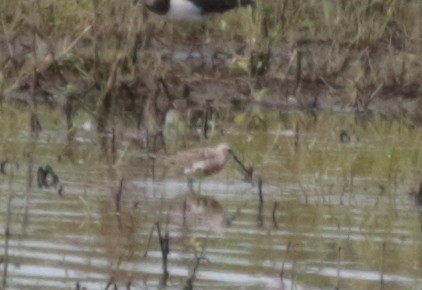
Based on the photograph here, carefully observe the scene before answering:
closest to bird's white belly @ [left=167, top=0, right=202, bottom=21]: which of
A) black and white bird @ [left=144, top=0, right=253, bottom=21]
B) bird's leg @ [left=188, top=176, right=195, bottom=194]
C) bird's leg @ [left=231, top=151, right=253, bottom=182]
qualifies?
black and white bird @ [left=144, top=0, right=253, bottom=21]

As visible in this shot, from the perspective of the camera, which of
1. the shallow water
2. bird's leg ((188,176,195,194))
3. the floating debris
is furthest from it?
bird's leg ((188,176,195,194))

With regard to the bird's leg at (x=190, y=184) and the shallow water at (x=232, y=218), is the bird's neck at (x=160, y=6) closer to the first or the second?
the shallow water at (x=232, y=218)

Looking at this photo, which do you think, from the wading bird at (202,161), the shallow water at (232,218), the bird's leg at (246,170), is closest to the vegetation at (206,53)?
the shallow water at (232,218)

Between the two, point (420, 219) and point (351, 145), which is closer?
point (420, 219)

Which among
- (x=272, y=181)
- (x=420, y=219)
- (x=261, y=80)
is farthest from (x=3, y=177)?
(x=261, y=80)

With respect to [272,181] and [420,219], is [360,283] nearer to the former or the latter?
[420,219]

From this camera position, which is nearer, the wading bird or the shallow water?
the shallow water

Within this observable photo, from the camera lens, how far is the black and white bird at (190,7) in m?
11.4

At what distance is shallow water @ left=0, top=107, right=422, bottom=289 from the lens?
596 cm

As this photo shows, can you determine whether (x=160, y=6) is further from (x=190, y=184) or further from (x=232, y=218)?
(x=232, y=218)

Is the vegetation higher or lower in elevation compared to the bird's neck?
lower

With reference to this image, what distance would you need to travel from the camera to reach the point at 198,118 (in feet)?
30.7

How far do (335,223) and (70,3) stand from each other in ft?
15.7

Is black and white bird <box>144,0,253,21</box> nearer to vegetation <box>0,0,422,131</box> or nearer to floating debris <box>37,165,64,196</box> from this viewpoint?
vegetation <box>0,0,422,131</box>
